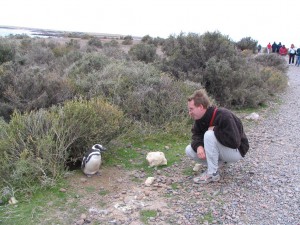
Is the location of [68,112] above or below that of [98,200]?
above

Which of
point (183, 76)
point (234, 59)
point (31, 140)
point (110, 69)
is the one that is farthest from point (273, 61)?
point (31, 140)

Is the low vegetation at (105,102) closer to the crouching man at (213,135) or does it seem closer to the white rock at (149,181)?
the white rock at (149,181)

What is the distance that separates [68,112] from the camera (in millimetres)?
5379

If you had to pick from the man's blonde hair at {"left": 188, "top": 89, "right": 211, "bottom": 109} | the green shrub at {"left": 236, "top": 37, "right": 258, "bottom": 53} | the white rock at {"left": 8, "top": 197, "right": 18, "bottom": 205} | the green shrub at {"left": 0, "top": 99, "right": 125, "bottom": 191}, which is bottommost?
the white rock at {"left": 8, "top": 197, "right": 18, "bottom": 205}

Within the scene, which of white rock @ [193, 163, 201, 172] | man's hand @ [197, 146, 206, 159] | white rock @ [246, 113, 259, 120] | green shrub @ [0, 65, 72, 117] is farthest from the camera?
white rock @ [246, 113, 259, 120]

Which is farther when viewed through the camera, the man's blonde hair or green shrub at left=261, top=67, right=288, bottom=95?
green shrub at left=261, top=67, right=288, bottom=95

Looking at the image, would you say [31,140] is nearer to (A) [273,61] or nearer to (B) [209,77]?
(B) [209,77]

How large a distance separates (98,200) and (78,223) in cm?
56

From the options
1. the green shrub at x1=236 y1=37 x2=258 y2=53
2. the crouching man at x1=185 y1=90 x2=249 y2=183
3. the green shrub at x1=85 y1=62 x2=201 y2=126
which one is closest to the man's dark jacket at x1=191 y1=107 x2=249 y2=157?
the crouching man at x1=185 y1=90 x2=249 y2=183

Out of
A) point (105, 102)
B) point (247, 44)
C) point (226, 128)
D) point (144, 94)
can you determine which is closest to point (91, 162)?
point (226, 128)

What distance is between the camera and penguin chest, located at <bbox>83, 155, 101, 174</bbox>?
492 centimetres

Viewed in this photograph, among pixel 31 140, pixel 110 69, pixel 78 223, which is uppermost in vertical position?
pixel 110 69

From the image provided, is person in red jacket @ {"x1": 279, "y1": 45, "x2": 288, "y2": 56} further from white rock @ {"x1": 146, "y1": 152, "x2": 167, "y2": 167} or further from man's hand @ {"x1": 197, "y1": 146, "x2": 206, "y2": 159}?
man's hand @ {"x1": 197, "y1": 146, "x2": 206, "y2": 159}

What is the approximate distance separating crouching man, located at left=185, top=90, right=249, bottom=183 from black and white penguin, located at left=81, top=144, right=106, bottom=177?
1.33 m
